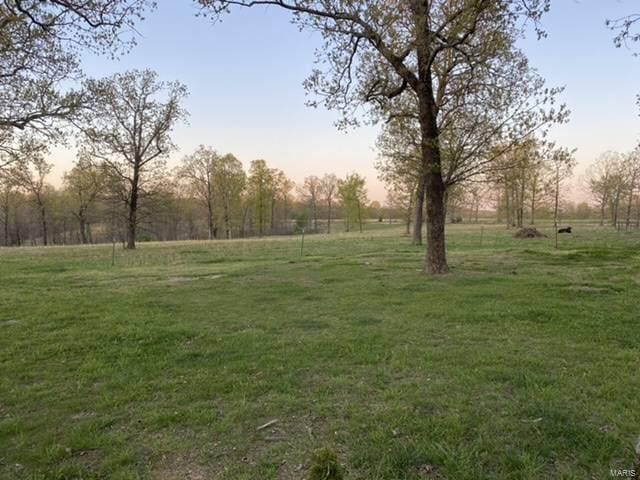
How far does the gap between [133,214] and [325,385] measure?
2639 centimetres

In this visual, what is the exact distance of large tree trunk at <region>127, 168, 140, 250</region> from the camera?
26844 millimetres

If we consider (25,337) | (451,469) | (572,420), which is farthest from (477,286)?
(25,337)

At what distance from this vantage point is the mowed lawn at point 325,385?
296 cm

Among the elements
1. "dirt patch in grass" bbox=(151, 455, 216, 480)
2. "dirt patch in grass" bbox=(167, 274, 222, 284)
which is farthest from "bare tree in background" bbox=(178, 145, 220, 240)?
"dirt patch in grass" bbox=(151, 455, 216, 480)

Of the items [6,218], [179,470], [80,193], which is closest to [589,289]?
[179,470]

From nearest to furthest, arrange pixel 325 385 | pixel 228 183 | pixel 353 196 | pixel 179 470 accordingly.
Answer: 1. pixel 179 470
2. pixel 325 385
3. pixel 228 183
4. pixel 353 196

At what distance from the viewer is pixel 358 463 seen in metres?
2.87

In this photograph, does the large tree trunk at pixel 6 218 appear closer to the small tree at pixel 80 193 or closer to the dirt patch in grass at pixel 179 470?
the small tree at pixel 80 193

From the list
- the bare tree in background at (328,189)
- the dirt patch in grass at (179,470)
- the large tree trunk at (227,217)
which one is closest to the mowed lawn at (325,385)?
the dirt patch in grass at (179,470)

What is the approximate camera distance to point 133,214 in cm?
2722

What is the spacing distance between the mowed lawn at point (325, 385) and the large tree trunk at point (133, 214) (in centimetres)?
1895

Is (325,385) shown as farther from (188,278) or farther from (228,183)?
(228,183)

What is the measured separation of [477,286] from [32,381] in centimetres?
862

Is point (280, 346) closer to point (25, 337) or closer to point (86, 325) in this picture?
point (86, 325)
